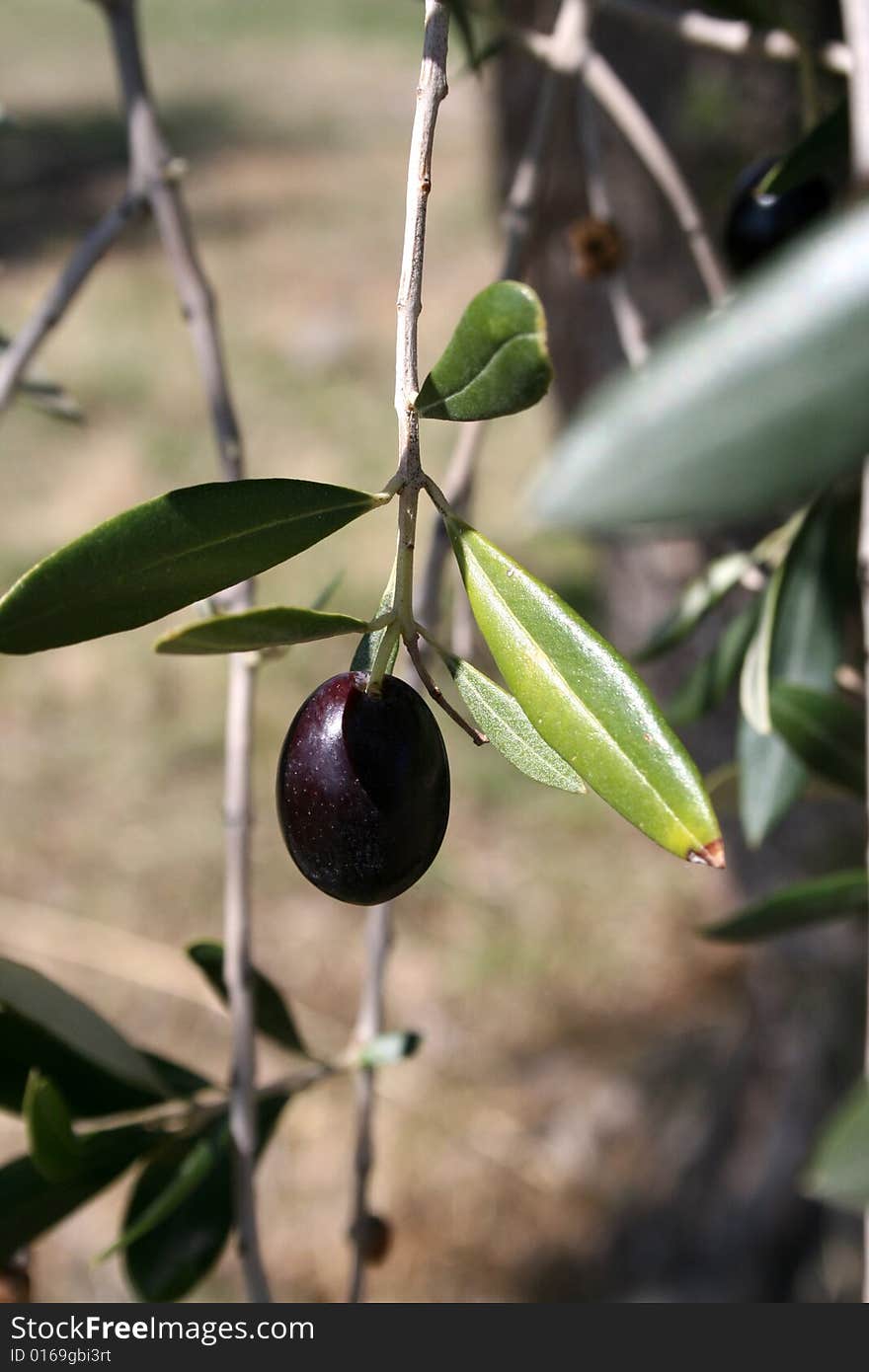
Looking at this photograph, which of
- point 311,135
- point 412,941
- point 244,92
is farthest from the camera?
point 244,92

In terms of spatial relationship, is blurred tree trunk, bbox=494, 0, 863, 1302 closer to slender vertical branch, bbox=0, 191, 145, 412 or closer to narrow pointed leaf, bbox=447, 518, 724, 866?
slender vertical branch, bbox=0, 191, 145, 412

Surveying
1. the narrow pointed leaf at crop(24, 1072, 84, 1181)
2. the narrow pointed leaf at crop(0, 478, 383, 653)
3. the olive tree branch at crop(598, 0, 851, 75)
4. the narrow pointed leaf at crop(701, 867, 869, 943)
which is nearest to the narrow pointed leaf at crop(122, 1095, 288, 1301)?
the narrow pointed leaf at crop(24, 1072, 84, 1181)

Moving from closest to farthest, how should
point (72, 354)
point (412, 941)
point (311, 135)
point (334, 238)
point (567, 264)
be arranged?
point (567, 264)
point (412, 941)
point (72, 354)
point (334, 238)
point (311, 135)

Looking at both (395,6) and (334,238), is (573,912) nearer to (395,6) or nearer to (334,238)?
(334,238)

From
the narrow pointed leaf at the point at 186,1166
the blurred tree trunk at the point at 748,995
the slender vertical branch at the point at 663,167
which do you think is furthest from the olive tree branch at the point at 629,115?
the blurred tree trunk at the point at 748,995

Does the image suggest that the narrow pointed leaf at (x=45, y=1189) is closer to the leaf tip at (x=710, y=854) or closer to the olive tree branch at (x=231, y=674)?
the olive tree branch at (x=231, y=674)

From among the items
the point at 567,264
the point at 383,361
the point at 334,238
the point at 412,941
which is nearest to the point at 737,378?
the point at 567,264

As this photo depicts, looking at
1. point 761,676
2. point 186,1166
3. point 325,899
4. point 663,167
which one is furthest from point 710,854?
point 325,899
